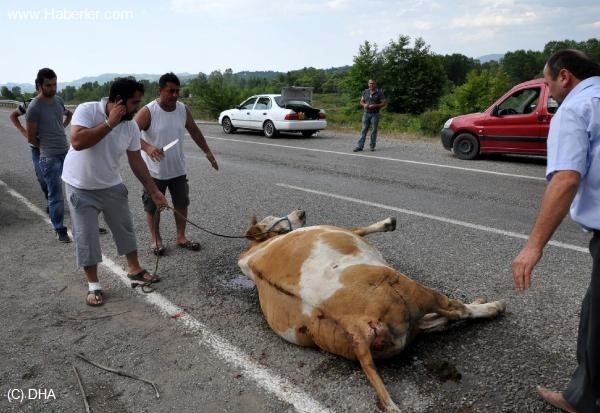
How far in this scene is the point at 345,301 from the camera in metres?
2.76

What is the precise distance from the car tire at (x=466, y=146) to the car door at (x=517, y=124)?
190 mm

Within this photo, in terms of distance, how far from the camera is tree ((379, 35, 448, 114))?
218 ft

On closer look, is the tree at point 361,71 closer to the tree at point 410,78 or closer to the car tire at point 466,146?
the tree at point 410,78

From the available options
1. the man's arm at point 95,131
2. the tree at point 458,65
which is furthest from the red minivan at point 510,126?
the tree at point 458,65

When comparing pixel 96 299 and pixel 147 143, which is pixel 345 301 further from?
pixel 147 143

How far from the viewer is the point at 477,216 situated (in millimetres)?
6129

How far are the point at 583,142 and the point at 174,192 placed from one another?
4.07 metres

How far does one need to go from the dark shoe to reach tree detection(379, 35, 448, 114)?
66329 millimetres

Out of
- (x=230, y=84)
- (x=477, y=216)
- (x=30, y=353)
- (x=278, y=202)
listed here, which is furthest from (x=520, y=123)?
(x=230, y=84)

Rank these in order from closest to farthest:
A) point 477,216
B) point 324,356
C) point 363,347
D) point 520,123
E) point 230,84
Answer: point 363,347, point 324,356, point 477,216, point 520,123, point 230,84

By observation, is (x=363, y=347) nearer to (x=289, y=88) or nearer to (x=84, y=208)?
(x=84, y=208)

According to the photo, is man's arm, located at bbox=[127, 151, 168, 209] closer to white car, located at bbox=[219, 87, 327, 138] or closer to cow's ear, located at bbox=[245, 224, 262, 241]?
cow's ear, located at bbox=[245, 224, 262, 241]

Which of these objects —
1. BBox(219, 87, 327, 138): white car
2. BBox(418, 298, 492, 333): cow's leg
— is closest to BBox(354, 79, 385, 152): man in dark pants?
BBox(219, 87, 327, 138): white car

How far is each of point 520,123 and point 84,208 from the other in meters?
9.05
